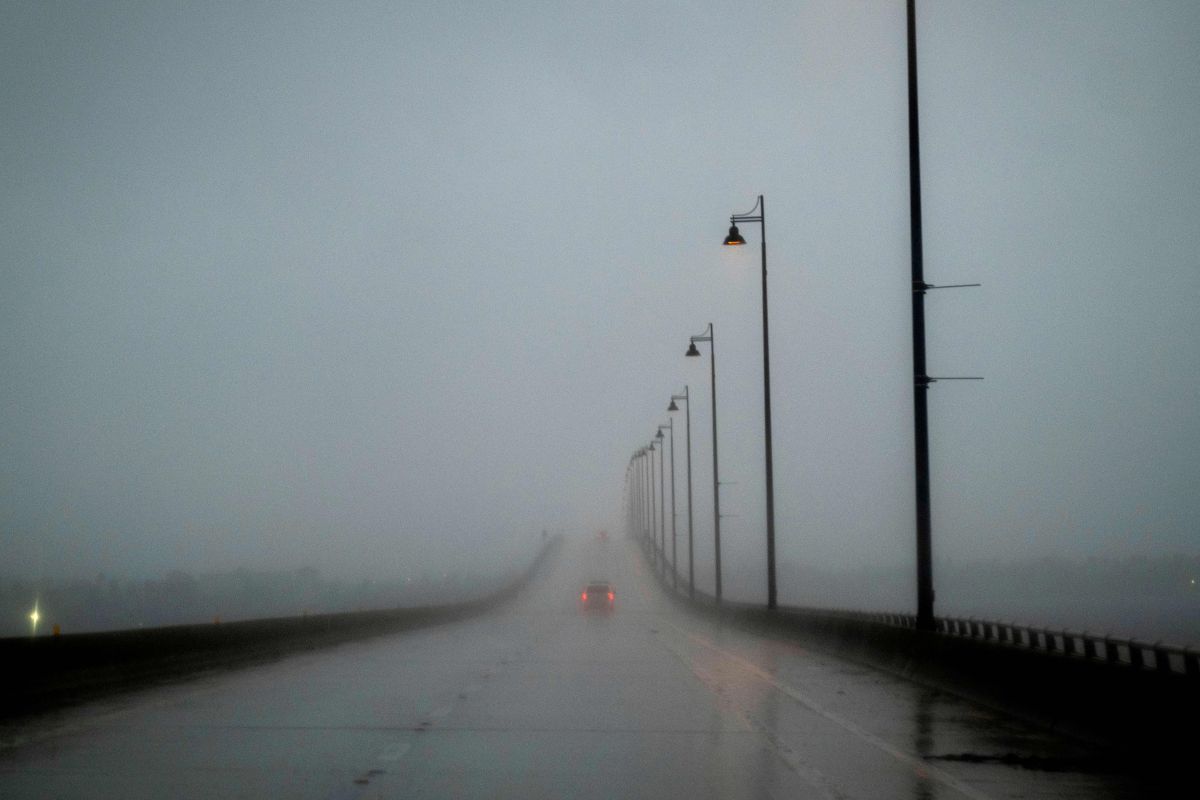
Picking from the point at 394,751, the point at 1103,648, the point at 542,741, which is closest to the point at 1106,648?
the point at 1103,648

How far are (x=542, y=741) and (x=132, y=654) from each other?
1053 cm

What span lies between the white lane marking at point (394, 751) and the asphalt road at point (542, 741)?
0.04 m

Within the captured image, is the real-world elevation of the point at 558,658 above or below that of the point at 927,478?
below

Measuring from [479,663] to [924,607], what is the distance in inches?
341

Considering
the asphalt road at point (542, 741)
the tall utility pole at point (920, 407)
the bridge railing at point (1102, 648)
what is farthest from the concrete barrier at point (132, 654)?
the tall utility pole at point (920, 407)

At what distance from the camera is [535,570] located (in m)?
155

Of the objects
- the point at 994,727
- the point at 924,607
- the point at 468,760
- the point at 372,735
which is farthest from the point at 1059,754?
the point at 924,607

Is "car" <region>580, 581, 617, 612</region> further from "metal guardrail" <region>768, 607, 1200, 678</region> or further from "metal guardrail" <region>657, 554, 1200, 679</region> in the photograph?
"metal guardrail" <region>768, 607, 1200, 678</region>

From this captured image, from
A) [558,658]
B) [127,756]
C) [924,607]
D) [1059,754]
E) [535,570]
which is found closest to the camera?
[127,756]

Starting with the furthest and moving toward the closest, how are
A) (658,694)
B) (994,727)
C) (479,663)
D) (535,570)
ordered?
1. (535,570)
2. (479,663)
3. (658,694)
4. (994,727)

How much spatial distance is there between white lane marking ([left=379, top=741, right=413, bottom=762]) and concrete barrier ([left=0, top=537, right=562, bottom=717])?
204 inches

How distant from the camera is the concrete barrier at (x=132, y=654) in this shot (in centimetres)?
1727

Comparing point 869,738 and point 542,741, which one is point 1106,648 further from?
point 542,741

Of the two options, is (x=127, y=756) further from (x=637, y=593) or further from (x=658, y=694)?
(x=637, y=593)
